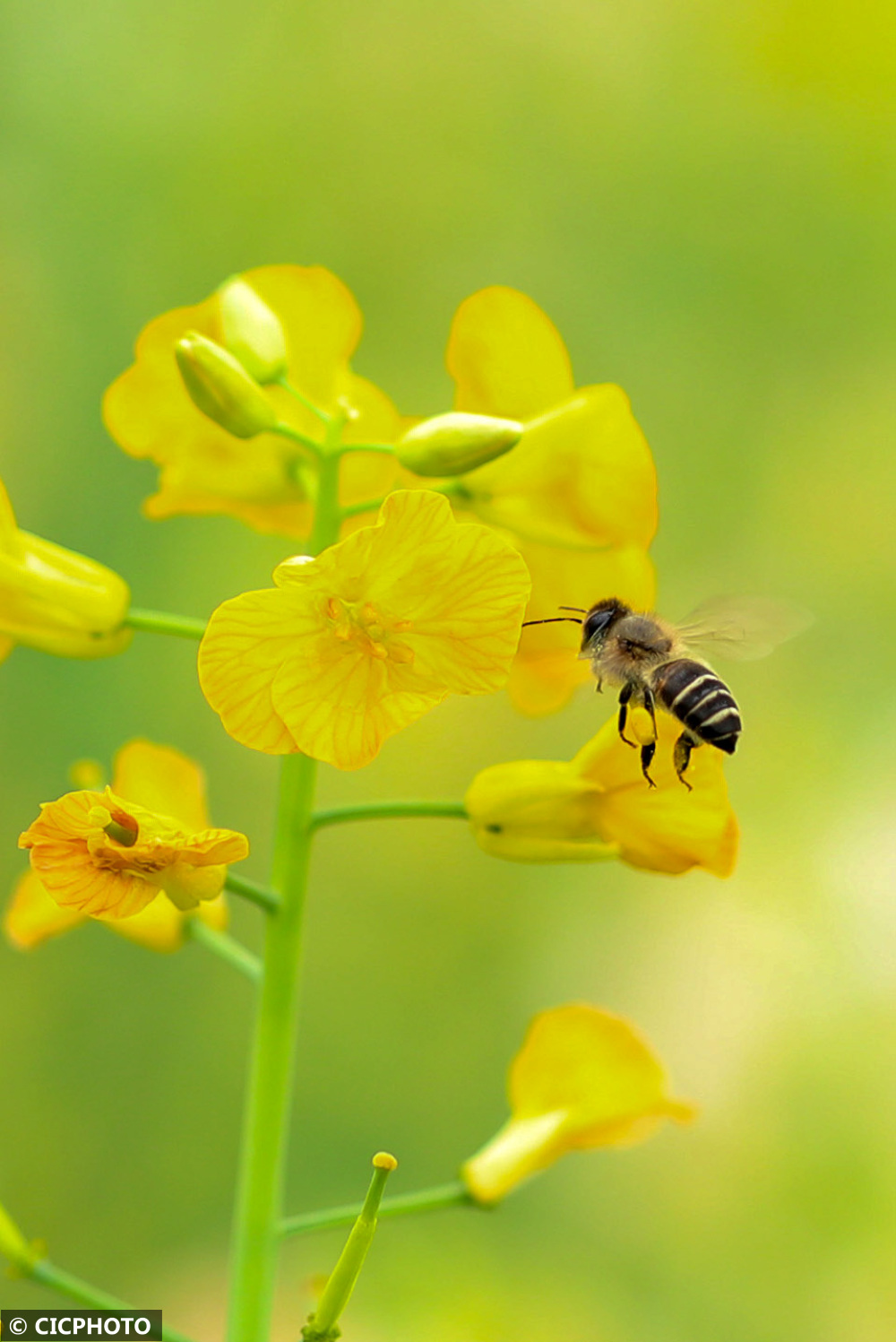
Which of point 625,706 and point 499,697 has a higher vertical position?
point 499,697

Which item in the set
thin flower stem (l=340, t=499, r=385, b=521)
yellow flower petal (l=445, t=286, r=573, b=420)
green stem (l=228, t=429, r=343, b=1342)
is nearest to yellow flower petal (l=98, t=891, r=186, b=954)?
green stem (l=228, t=429, r=343, b=1342)

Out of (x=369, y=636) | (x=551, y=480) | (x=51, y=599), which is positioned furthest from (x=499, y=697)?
(x=369, y=636)

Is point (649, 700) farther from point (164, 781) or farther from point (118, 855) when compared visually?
point (118, 855)

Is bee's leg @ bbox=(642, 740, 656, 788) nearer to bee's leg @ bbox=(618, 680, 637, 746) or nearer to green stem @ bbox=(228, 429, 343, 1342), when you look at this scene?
bee's leg @ bbox=(618, 680, 637, 746)

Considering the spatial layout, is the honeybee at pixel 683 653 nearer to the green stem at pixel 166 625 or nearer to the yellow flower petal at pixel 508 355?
the yellow flower petal at pixel 508 355

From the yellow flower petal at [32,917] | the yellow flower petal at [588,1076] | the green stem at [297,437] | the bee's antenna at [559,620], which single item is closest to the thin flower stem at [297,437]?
the green stem at [297,437]
